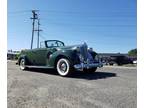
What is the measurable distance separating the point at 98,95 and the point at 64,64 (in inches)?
120

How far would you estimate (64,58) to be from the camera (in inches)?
250

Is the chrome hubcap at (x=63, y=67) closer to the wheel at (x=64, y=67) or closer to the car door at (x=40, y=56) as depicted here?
the wheel at (x=64, y=67)

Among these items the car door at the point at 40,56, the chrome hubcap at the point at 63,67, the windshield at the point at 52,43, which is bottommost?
the chrome hubcap at the point at 63,67

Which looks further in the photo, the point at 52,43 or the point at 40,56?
the point at 52,43

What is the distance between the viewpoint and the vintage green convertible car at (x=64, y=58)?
20.3 feet

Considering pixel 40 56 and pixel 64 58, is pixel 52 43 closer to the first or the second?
pixel 40 56

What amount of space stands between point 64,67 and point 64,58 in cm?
30

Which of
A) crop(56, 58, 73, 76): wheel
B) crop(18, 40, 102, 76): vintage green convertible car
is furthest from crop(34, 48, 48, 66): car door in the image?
crop(56, 58, 73, 76): wheel

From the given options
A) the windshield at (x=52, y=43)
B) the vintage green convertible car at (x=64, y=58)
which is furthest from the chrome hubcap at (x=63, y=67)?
the windshield at (x=52, y=43)

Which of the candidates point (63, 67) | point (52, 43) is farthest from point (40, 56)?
point (63, 67)

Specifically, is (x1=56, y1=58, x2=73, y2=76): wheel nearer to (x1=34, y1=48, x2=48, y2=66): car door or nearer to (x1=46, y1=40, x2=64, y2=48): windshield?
(x1=34, y1=48, x2=48, y2=66): car door

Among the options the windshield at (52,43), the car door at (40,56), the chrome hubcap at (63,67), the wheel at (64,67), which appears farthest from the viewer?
the windshield at (52,43)

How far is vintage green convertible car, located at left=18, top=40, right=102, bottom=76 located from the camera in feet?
20.3
